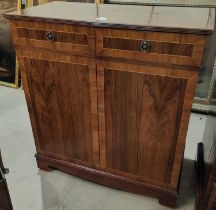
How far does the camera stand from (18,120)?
2104 mm

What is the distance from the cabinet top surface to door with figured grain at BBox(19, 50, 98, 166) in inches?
6.6

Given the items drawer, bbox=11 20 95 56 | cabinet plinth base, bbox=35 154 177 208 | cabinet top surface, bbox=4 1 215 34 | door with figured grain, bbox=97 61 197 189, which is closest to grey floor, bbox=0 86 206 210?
cabinet plinth base, bbox=35 154 177 208

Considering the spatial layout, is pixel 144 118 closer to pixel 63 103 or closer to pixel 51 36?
pixel 63 103

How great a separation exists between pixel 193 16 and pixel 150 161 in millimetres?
692

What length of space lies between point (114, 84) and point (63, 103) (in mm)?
309

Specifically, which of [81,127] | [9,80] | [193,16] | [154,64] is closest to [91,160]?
[81,127]

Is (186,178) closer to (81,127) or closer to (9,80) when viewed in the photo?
(81,127)

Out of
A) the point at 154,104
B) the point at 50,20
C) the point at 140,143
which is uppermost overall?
the point at 50,20

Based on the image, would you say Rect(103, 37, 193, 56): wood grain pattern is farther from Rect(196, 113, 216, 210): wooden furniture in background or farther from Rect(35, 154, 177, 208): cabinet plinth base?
Rect(35, 154, 177, 208): cabinet plinth base

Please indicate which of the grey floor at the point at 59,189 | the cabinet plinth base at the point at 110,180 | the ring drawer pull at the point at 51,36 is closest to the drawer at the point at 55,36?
the ring drawer pull at the point at 51,36

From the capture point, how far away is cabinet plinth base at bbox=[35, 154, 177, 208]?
4.40 feet

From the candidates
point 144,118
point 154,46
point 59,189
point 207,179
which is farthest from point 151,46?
point 59,189

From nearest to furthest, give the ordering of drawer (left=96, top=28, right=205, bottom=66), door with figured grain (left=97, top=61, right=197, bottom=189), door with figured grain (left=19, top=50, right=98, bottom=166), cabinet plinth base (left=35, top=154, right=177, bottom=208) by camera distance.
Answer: drawer (left=96, top=28, right=205, bottom=66)
door with figured grain (left=97, top=61, right=197, bottom=189)
door with figured grain (left=19, top=50, right=98, bottom=166)
cabinet plinth base (left=35, top=154, right=177, bottom=208)

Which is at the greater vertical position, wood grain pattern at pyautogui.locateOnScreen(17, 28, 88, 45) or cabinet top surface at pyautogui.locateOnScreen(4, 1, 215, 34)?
cabinet top surface at pyautogui.locateOnScreen(4, 1, 215, 34)
